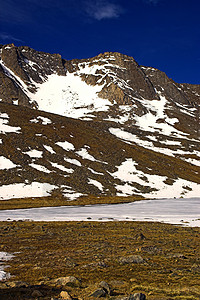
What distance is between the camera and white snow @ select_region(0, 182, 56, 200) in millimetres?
59688

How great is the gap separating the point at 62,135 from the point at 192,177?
155 feet

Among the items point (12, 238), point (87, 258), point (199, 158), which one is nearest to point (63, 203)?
point (12, 238)

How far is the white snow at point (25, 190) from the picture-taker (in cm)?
5969

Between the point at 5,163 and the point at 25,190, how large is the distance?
1390 centimetres

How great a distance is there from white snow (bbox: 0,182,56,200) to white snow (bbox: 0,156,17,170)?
8.12 m

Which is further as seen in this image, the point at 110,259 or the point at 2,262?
the point at 110,259

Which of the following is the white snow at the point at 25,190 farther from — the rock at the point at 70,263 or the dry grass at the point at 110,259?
the rock at the point at 70,263

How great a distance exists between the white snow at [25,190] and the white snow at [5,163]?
812 cm

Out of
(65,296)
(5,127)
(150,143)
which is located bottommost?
(65,296)

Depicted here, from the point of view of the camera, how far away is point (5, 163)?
72.4m

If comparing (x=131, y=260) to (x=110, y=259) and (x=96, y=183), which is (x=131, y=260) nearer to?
(x=110, y=259)

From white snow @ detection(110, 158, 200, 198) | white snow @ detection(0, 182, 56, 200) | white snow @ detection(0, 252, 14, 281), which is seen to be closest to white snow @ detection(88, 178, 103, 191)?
white snow @ detection(110, 158, 200, 198)

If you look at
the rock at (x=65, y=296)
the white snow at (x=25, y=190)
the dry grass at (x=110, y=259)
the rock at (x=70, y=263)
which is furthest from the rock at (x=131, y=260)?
the white snow at (x=25, y=190)

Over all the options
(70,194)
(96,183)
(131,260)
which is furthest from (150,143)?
(131,260)
